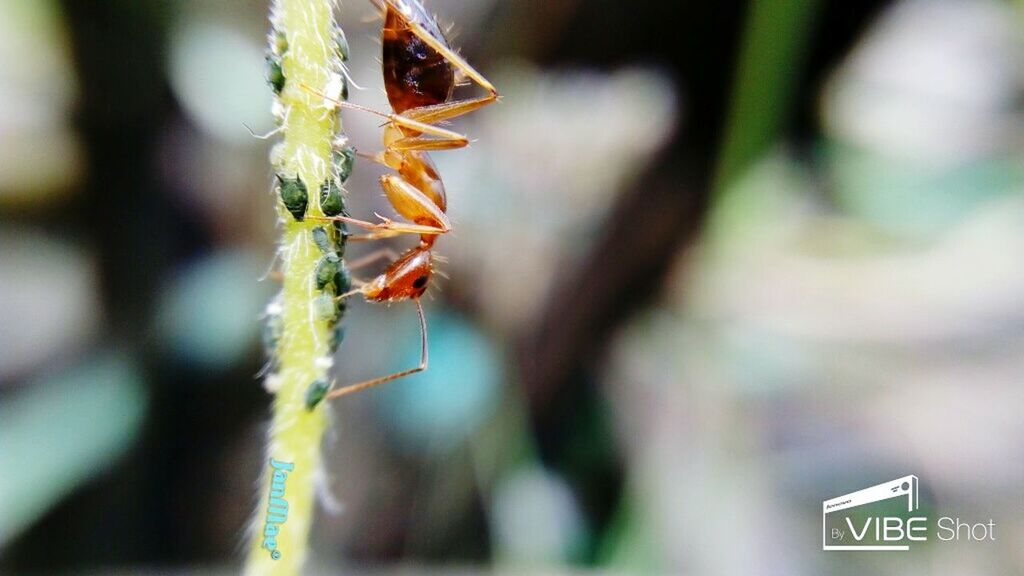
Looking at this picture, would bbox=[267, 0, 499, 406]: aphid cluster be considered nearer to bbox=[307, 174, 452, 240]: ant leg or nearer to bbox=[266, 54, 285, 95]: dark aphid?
bbox=[307, 174, 452, 240]: ant leg

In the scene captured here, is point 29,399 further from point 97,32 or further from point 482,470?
point 482,470

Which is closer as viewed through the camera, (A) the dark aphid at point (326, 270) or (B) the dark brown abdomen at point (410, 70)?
(A) the dark aphid at point (326, 270)

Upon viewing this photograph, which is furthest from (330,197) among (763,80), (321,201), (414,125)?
(763,80)

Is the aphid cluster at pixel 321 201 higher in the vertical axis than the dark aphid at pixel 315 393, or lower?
higher

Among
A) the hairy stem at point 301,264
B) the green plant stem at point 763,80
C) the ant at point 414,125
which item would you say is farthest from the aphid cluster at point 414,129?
the green plant stem at point 763,80

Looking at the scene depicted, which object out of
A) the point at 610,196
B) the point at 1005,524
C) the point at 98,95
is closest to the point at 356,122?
the point at 98,95

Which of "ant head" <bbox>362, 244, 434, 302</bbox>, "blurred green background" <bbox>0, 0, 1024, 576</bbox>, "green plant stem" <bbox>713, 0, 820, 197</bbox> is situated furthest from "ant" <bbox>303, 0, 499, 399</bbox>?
"green plant stem" <bbox>713, 0, 820, 197</bbox>

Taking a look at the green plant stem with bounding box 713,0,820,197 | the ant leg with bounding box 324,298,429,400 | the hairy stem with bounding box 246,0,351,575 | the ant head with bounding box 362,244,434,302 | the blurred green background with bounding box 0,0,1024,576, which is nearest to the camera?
the hairy stem with bounding box 246,0,351,575

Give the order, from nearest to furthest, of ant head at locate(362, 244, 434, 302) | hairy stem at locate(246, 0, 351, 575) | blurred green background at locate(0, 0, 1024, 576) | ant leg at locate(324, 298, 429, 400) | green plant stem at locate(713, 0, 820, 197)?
hairy stem at locate(246, 0, 351, 575)
ant leg at locate(324, 298, 429, 400)
ant head at locate(362, 244, 434, 302)
blurred green background at locate(0, 0, 1024, 576)
green plant stem at locate(713, 0, 820, 197)

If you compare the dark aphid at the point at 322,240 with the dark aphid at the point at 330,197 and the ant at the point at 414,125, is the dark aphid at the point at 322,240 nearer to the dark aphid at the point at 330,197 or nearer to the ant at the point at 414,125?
the dark aphid at the point at 330,197
